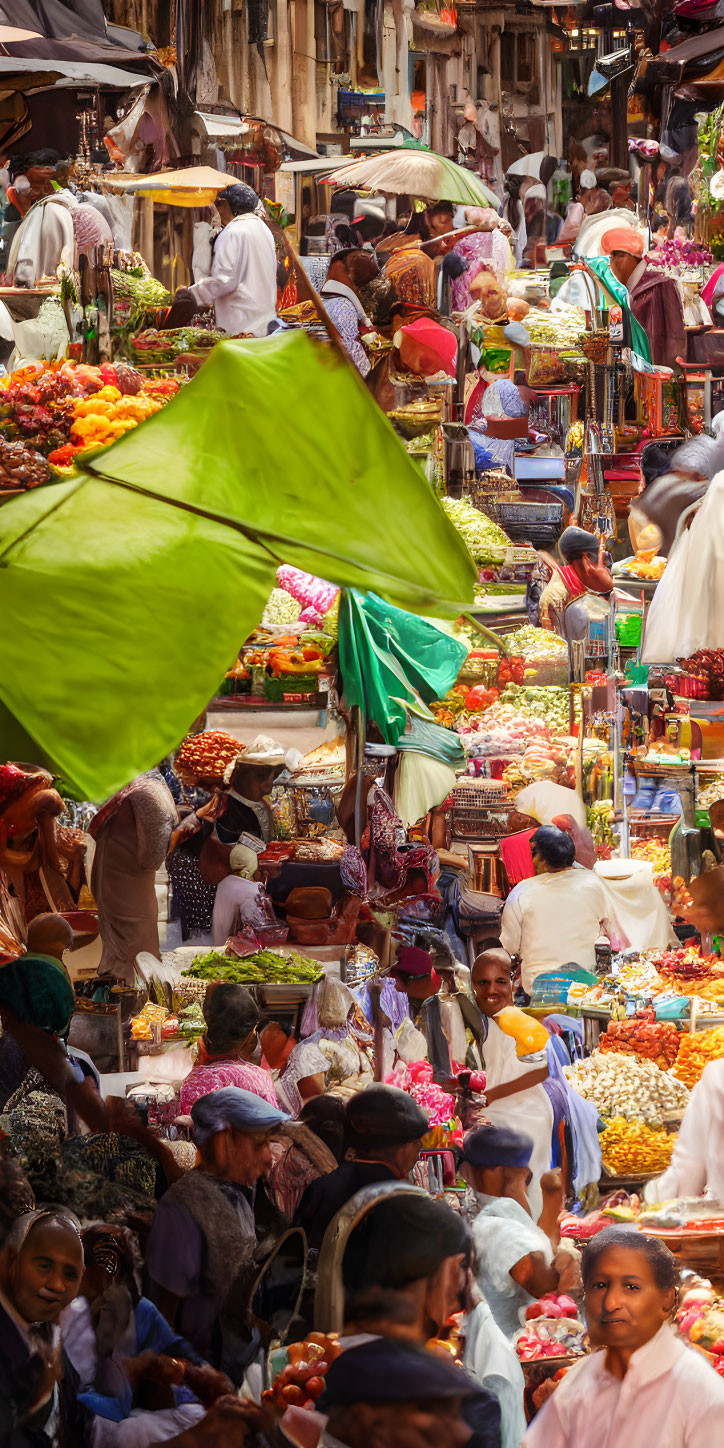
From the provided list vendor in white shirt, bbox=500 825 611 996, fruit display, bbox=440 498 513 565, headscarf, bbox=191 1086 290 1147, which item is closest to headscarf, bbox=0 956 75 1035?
headscarf, bbox=191 1086 290 1147

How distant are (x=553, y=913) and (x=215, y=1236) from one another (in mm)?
2752

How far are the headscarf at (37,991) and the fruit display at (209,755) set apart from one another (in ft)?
6.14

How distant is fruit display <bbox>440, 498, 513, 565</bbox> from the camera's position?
673 cm

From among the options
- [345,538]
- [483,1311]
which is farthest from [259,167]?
[345,538]

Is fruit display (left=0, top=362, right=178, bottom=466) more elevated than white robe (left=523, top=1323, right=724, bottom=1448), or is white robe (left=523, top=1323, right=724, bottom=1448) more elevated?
fruit display (left=0, top=362, right=178, bottom=466)

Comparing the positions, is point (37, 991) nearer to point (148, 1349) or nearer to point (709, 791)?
point (148, 1349)

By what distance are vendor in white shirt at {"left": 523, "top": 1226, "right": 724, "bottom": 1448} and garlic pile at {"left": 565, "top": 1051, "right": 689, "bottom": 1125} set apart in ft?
6.15

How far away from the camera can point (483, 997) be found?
17.3 feet

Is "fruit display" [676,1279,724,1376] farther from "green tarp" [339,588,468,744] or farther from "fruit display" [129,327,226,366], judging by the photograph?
"fruit display" [129,327,226,366]

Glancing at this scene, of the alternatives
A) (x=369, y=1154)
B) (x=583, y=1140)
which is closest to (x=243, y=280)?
(x=583, y=1140)

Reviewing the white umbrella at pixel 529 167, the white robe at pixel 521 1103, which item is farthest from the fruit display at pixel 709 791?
the white umbrella at pixel 529 167

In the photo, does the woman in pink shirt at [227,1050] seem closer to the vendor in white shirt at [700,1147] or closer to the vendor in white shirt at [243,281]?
the vendor in white shirt at [700,1147]

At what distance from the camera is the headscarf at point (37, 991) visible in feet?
12.1

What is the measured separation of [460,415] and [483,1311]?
5.42m
